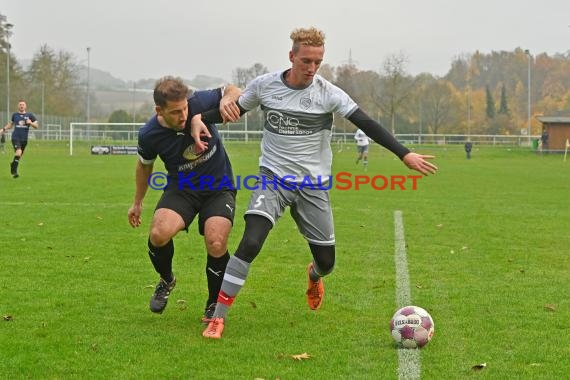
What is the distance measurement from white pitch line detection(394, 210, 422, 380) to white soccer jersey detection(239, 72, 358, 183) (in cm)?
156

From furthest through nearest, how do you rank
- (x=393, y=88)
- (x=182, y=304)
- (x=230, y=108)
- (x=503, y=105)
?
(x=503, y=105) < (x=393, y=88) < (x=182, y=304) < (x=230, y=108)

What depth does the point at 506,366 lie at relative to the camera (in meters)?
5.30

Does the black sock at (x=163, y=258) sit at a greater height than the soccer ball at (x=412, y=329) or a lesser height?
greater

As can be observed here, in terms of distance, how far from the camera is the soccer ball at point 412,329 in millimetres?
5730

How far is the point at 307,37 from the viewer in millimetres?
6227

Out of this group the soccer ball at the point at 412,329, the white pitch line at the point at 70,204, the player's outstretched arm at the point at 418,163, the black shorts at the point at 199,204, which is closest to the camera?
the soccer ball at the point at 412,329

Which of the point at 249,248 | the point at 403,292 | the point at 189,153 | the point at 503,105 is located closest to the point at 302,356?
the point at 249,248

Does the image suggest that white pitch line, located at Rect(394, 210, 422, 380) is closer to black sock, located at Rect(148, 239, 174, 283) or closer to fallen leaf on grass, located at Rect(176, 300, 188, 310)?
fallen leaf on grass, located at Rect(176, 300, 188, 310)

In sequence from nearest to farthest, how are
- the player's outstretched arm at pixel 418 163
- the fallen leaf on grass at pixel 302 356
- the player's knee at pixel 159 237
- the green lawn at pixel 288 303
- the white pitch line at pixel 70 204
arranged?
the green lawn at pixel 288 303 → the fallen leaf on grass at pixel 302 356 → the player's outstretched arm at pixel 418 163 → the player's knee at pixel 159 237 → the white pitch line at pixel 70 204

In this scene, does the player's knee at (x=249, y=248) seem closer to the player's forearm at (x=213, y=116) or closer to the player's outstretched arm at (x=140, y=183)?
the player's forearm at (x=213, y=116)

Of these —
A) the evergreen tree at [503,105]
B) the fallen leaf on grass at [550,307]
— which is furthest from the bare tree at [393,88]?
the fallen leaf on grass at [550,307]

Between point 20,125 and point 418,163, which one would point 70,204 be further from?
point 418,163

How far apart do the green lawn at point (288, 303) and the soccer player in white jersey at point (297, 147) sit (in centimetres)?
59

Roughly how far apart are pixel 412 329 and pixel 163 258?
2052 millimetres
